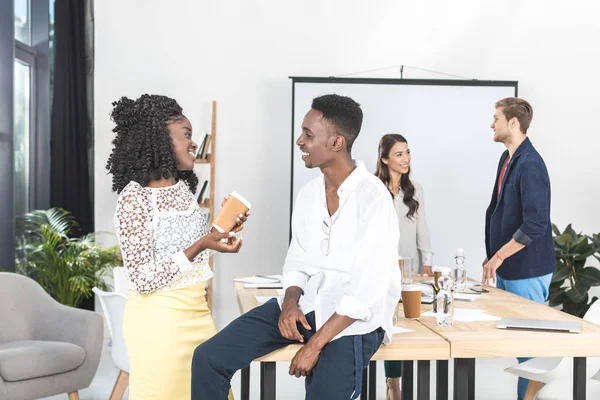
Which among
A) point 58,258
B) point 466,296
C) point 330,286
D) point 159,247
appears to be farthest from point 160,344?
point 58,258

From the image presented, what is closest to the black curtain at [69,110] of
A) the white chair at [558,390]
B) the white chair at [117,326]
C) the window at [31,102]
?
the window at [31,102]

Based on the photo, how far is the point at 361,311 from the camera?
1998 mm

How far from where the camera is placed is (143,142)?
2.23 metres

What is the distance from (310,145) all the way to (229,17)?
3947 mm

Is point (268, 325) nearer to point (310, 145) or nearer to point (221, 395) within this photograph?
point (221, 395)

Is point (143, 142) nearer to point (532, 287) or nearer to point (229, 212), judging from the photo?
point (229, 212)

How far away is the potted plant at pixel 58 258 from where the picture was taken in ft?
17.4

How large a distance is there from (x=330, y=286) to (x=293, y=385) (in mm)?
2576

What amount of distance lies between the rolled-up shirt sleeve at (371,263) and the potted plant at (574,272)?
11.8ft

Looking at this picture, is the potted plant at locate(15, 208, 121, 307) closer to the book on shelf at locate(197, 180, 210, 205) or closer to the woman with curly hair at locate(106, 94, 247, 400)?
the book on shelf at locate(197, 180, 210, 205)

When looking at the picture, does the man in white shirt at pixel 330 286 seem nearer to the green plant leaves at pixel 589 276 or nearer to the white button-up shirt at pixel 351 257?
the white button-up shirt at pixel 351 257

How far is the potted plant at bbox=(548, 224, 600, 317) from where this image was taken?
17.2 ft

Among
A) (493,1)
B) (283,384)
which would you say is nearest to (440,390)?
(283,384)

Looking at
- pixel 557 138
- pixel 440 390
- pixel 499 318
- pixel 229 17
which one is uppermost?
pixel 229 17
